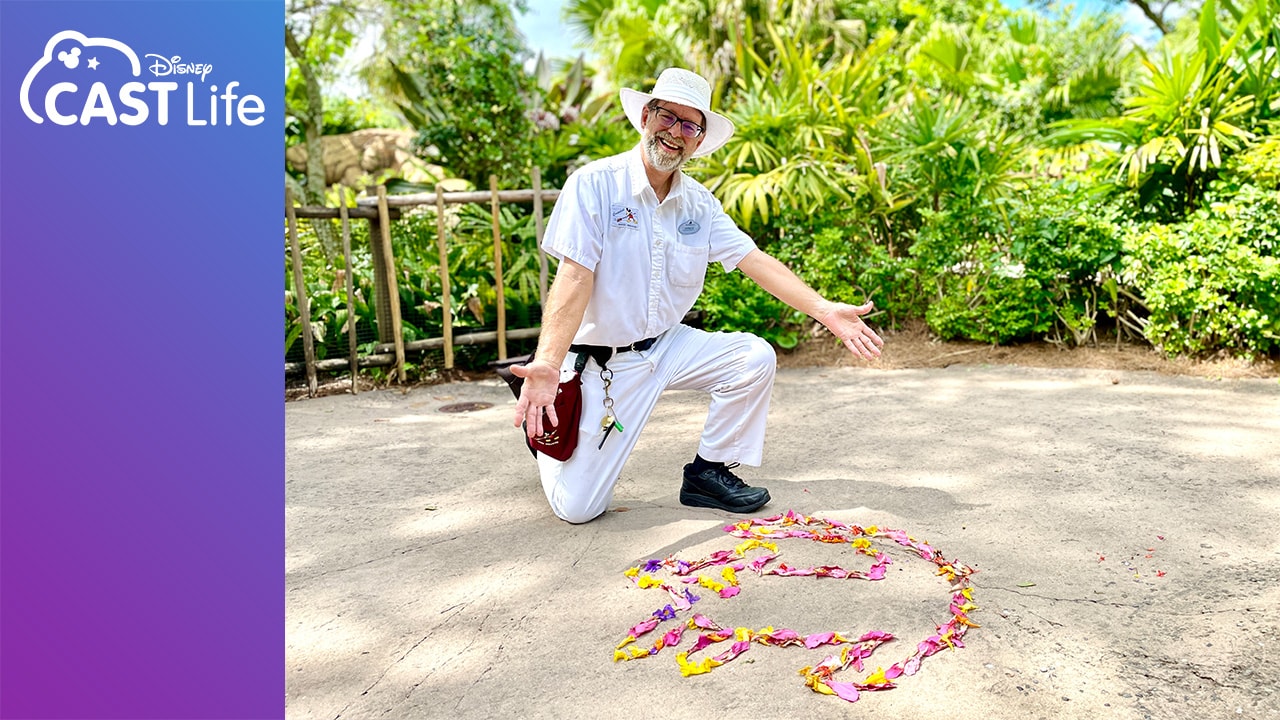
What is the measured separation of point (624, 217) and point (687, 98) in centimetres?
45

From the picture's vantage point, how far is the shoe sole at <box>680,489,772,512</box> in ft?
11.7

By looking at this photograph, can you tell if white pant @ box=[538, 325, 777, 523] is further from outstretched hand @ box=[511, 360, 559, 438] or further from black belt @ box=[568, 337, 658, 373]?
outstretched hand @ box=[511, 360, 559, 438]

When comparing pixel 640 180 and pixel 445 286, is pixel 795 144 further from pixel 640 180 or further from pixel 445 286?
pixel 640 180

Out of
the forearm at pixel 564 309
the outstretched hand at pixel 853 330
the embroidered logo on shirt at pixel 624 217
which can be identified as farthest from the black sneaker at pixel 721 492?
the embroidered logo on shirt at pixel 624 217

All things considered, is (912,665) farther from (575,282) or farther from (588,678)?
(575,282)

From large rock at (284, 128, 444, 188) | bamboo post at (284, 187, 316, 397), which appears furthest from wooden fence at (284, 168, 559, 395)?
large rock at (284, 128, 444, 188)

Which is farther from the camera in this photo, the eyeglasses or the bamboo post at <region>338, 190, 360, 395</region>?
the bamboo post at <region>338, 190, 360, 395</region>

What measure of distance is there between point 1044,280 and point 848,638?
5.08 metres

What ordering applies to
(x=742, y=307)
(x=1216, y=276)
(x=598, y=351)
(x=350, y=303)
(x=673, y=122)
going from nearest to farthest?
1. (x=673, y=122)
2. (x=598, y=351)
3. (x=1216, y=276)
4. (x=350, y=303)
5. (x=742, y=307)

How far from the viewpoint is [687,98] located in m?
3.31

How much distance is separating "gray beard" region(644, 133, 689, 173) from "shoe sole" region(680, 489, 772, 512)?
1.19 m

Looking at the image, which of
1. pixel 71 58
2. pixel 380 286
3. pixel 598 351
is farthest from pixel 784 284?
pixel 380 286

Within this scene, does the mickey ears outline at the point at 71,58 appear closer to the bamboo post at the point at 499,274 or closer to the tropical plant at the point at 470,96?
the bamboo post at the point at 499,274

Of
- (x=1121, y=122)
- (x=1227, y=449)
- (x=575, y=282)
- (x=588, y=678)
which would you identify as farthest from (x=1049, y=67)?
(x=588, y=678)
